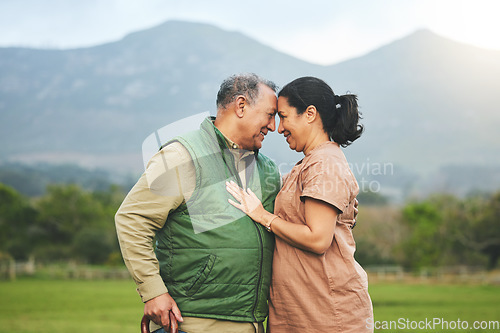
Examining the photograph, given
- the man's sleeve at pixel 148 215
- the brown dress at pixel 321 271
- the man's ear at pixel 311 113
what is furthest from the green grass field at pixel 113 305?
the man's sleeve at pixel 148 215

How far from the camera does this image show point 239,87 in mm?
3641

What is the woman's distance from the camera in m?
3.13

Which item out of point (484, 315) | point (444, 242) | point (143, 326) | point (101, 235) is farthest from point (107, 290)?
point (143, 326)

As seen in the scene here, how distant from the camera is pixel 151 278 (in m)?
3.17

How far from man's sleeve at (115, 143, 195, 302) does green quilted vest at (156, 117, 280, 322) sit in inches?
4.4

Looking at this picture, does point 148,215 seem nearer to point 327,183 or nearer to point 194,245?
point 194,245

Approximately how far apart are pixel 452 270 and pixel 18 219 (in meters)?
53.3

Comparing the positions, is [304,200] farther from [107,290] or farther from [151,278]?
[107,290]

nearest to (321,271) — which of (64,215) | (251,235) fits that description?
(251,235)

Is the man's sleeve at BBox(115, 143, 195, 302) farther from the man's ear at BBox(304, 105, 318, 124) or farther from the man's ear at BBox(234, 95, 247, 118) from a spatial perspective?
the man's ear at BBox(304, 105, 318, 124)

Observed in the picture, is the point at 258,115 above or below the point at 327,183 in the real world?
above

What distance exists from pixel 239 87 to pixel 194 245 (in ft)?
3.85

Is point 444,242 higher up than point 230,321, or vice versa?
point 230,321

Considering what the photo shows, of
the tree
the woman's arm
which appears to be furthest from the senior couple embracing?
the tree
